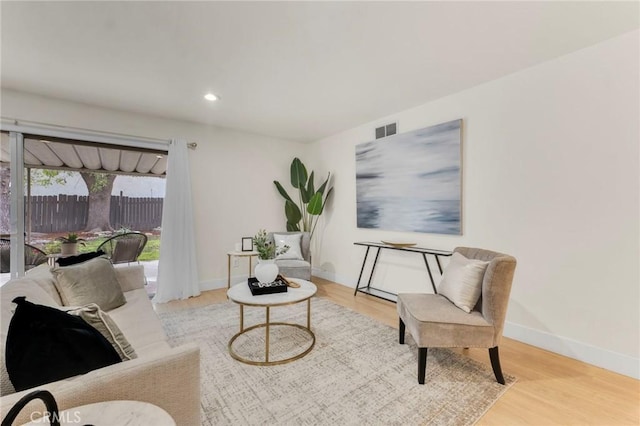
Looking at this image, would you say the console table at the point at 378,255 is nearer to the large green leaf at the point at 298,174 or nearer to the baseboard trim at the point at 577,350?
the baseboard trim at the point at 577,350

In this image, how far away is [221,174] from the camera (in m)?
4.21

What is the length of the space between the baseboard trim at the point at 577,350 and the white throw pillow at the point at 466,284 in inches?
37.1

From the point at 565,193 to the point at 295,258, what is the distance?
3.01 m

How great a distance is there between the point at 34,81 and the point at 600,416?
16.6ft

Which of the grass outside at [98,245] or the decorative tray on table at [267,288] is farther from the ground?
the grass outside at [98,245]

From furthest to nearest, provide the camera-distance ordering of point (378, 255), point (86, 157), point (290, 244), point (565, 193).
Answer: point (290, 244), point (378, 255), point (86, 157), point (565, 193)

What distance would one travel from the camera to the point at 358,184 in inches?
158

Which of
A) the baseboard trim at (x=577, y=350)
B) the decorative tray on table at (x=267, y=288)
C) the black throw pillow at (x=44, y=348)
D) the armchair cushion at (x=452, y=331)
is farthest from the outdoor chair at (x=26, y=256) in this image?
the baseboard trim at (x=577, y=350)

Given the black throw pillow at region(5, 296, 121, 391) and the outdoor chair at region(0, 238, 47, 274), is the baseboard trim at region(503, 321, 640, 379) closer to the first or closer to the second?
the black throw pillow at region(5, 296, 121, 391)

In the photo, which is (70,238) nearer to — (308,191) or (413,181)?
(308,191)

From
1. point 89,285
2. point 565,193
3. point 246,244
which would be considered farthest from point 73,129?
point 565,193

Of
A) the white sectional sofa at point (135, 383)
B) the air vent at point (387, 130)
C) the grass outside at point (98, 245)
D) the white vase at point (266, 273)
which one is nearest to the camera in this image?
the white sectional sofa at point (135, 383)

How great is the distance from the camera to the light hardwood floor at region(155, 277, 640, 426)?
1.57 meters

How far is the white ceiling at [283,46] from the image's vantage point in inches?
68.7
